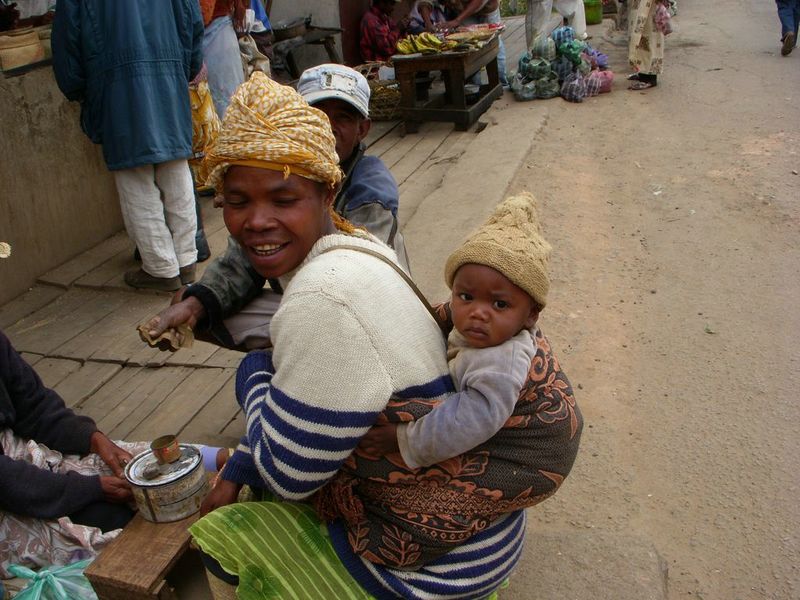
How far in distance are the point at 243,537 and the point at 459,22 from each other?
8.39 m

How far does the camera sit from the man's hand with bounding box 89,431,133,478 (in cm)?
248

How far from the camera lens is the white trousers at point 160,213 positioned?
156 inches

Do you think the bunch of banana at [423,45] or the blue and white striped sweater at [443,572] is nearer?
the blue and white striped sweater at [443,572]

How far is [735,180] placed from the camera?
5785 mm

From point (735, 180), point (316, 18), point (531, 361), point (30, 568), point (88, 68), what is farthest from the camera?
point (316, 18)

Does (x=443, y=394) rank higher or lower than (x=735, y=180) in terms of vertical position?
higher

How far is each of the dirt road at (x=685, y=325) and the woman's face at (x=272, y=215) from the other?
4.91 feet

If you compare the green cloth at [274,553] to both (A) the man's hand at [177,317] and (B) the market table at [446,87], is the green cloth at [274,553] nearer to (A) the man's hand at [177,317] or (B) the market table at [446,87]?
(A) the man's hand at [177,317]

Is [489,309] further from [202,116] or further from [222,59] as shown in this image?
[222,59]

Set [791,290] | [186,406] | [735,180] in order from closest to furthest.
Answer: [186,406] → [791,290] → [735,180]

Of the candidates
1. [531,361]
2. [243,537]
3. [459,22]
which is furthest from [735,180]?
[243,537]

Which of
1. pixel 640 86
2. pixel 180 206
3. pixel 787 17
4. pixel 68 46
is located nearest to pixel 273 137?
pixel 68 46

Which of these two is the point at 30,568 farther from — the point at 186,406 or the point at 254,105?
the point at 254,105

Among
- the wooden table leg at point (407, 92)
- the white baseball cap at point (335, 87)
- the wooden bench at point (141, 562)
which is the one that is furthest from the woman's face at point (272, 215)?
the wooden table leg at point (407, 92)
